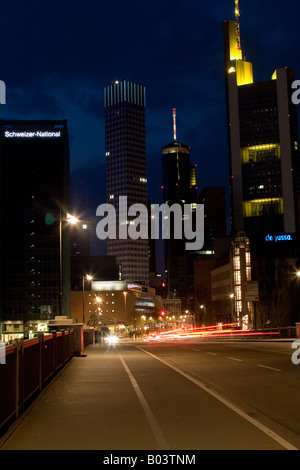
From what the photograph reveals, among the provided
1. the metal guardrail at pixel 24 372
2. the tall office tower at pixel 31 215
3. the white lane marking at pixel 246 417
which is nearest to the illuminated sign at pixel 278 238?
the tall office tower at pixel 31 215

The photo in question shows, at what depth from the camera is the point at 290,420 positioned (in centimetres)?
995

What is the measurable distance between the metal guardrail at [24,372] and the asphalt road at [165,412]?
273 millimetres

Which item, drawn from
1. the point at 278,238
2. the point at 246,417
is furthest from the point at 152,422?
the point at 278,238

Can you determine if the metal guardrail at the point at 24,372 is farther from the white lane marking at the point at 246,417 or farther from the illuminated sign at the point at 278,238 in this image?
the illuminated sign at the point at 278,238

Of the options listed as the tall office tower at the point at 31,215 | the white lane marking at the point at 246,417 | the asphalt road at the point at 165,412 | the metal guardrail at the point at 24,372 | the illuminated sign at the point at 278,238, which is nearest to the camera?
the white lane marking at the point at 246,417

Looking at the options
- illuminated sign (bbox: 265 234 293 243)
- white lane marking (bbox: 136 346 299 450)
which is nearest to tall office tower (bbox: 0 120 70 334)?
illuminated sign (bbox: 265 234 293 243)

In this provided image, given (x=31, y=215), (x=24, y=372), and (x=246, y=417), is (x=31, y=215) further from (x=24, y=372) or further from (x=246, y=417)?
(x=246, y=417)

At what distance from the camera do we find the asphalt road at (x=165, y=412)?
8.34 m

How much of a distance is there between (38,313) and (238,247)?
243 ft

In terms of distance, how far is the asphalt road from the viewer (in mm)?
8336

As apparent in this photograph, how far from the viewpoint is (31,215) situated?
158 m

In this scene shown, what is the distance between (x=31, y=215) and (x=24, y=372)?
492ft
